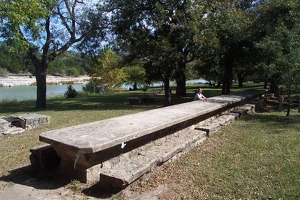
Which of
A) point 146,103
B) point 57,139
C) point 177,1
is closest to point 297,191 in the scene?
point 57,139

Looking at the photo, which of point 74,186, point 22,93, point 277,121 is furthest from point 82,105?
point 22,93

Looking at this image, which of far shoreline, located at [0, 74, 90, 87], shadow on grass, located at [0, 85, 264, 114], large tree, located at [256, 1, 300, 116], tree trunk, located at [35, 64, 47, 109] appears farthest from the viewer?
far shoreline, located at [0, 74, 90, 87]

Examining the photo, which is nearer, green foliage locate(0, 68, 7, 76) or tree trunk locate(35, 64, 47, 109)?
tree trunk locate(35, 64, 47, 109)

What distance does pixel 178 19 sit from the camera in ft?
39.1

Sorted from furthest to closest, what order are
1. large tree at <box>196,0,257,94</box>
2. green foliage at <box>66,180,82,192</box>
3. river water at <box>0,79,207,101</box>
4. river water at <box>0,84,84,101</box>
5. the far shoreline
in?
the far shoreline, river water at <box>0,79,207,101</box>, river water at <box>0,84,84,101</box>, large tree at <box>196,0,257,94</box>, green foliage at <box>66,180,82,192</box>

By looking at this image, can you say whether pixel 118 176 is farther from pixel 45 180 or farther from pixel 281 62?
pixel 281 62

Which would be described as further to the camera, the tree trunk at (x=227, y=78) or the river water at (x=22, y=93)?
the river water at (x=22, y=93)

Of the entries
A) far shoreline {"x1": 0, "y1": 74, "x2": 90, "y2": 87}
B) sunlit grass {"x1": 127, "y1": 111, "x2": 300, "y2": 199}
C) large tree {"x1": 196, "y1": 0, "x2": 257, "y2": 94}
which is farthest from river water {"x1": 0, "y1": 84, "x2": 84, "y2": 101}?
sunlit grass {"x1": 127, "y1": 111, "x2": 300, "y2": 199}

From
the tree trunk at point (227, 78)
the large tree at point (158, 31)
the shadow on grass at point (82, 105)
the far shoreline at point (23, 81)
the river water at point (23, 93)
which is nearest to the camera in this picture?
the large tree at point (158, 31)

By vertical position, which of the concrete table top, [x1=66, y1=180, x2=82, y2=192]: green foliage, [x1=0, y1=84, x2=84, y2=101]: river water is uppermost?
the concrete table top

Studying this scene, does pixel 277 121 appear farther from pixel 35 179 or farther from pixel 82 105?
pixel 82 105

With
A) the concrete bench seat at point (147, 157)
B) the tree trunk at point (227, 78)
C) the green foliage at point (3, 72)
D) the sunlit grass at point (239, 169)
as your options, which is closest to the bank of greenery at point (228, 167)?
the sunlit grass at point (239, 169)

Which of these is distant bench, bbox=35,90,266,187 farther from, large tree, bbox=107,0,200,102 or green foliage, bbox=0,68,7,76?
green foliage, bbox=0,68,7,76

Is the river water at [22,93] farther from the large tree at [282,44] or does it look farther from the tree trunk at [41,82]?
the large tree at [282,44]
